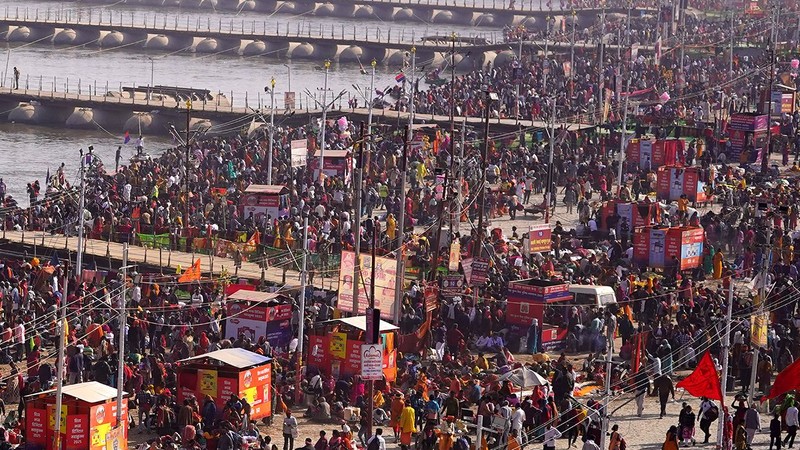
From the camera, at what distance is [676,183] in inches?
2359

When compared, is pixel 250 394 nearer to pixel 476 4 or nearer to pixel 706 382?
pixel 706 382

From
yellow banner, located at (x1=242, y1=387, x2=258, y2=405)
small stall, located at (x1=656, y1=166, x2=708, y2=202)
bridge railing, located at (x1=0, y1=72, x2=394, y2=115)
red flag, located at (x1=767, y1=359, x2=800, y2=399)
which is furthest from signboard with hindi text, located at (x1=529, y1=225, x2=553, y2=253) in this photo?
bridge railing, located at (x1=0, y1=72, x2=394, y2=115)

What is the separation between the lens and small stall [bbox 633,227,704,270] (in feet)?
166

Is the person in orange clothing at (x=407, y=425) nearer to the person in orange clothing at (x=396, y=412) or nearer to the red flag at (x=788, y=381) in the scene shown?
the person in orange clothing at (x=396, y=412)

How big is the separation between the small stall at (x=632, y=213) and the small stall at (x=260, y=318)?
558 inches

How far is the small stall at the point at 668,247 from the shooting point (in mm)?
50719

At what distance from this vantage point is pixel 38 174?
83.8 metres

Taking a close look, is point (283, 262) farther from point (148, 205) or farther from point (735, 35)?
point (735, 35)

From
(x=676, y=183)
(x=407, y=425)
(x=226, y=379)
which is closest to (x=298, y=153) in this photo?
(x=676, y=183)

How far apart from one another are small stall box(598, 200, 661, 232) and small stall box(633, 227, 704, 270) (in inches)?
88.9

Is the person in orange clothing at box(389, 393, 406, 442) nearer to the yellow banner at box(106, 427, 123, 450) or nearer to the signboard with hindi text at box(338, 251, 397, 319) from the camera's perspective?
the yellow banner at box(106, 427, 123, 450)

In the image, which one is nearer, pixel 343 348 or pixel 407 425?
pixel 407 425

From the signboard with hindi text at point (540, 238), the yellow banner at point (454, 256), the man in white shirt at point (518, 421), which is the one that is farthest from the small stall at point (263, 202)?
the man in white shirt at point (518, 421)

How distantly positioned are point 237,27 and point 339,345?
11276cm
